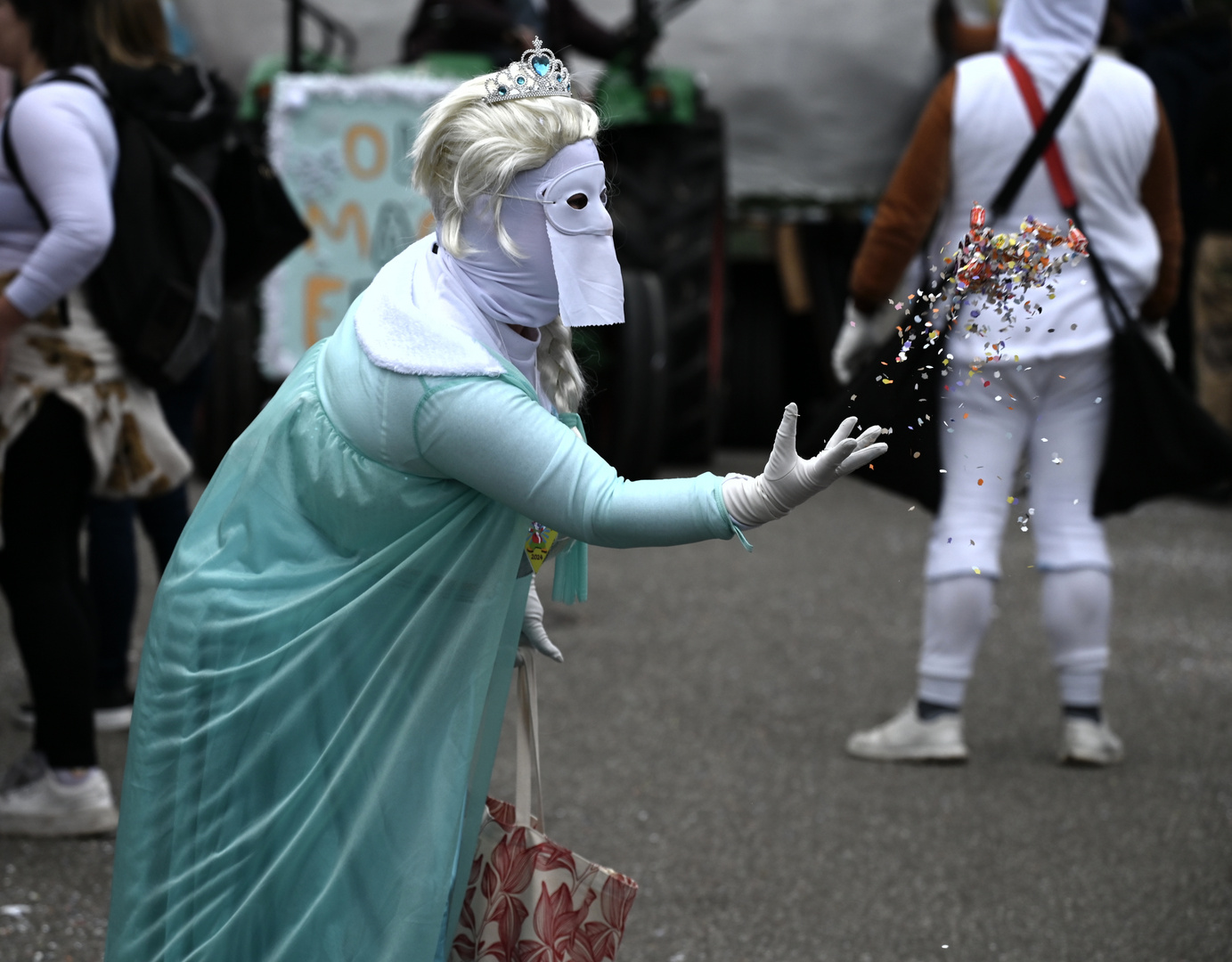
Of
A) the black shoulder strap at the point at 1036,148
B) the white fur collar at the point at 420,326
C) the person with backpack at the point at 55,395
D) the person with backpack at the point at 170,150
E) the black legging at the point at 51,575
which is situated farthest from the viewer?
the black shoulder strap at the point at 1036,148

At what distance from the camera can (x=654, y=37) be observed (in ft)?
23.4

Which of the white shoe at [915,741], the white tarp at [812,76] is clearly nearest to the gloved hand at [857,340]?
the white shoe at [915,741]

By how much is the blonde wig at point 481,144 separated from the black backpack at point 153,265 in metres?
1.61

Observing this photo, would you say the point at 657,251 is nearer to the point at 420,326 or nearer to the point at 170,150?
the point at 170,150

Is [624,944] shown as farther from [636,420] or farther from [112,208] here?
[636,420]

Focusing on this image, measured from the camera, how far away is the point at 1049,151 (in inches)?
151

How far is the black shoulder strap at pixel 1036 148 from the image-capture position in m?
3.80

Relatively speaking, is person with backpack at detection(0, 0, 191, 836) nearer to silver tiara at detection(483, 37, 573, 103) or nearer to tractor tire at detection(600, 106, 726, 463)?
silver tiara at detection(483, 37, 573, 103)

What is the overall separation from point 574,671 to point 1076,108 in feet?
6.91

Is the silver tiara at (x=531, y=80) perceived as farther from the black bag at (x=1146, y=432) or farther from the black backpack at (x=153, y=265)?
the black bag at (x=1146, y=432)

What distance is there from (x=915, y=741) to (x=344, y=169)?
12.5 ft

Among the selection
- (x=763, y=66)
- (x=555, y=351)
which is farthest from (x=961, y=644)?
(x=763, y=66)

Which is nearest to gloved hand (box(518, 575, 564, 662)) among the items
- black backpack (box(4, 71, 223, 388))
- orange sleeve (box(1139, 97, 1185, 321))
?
black backpack (box(4, 71, 223, 388))

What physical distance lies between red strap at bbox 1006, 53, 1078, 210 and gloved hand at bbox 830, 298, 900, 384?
1.62ft
